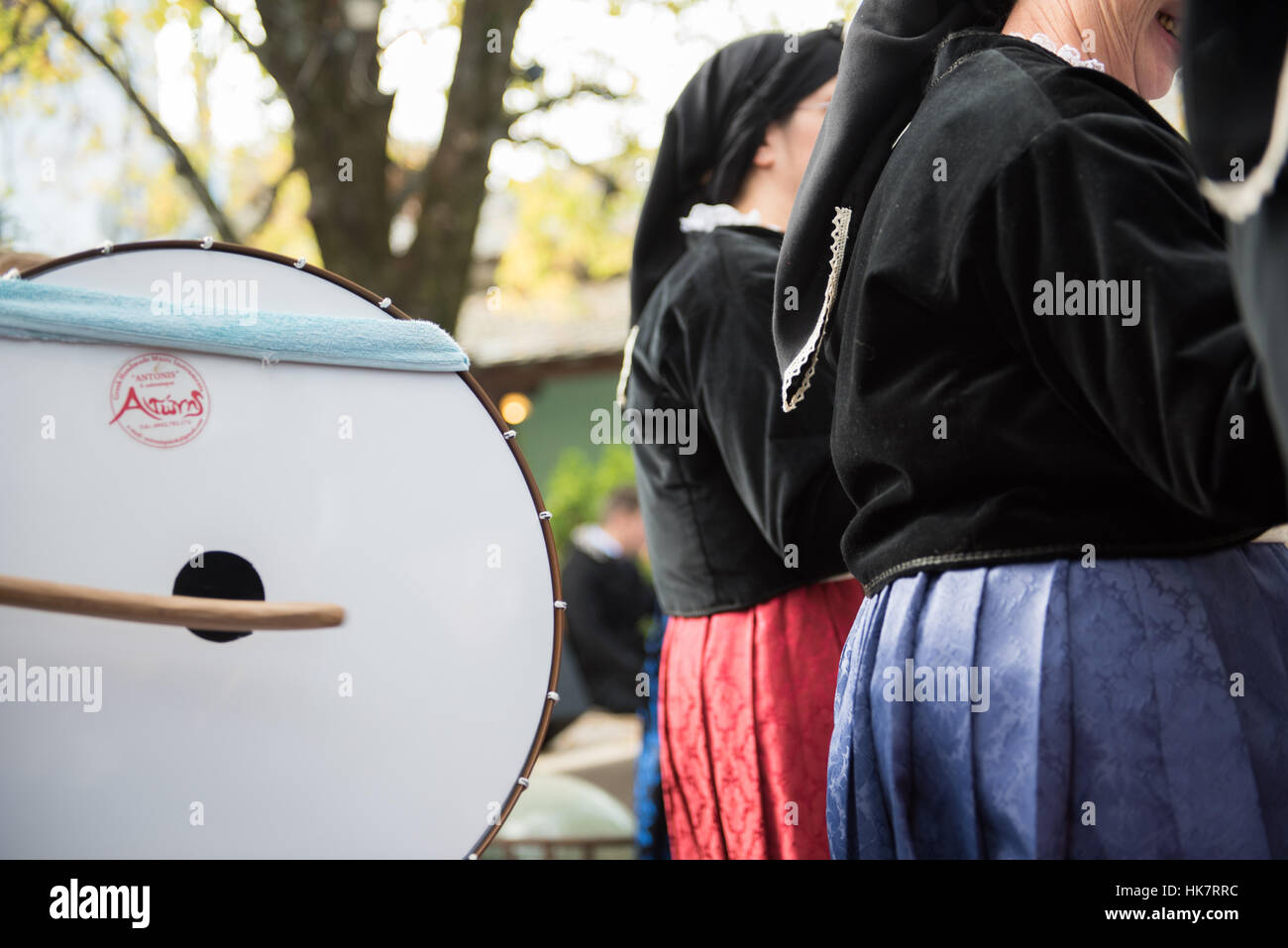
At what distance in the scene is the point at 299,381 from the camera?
1752 mm

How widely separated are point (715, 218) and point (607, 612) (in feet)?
14.5

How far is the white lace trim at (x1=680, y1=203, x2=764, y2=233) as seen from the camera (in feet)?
8.36

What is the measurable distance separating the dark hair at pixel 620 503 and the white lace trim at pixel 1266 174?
640 cm

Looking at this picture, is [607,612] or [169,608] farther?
[607,612]

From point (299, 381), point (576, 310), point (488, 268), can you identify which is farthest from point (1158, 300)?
point (576, 310)

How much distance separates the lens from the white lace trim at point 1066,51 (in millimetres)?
1532

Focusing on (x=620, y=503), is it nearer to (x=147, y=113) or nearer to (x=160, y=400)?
(x=147, y=113)

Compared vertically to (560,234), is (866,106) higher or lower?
lower

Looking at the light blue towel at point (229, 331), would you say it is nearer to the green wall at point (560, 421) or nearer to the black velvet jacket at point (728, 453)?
the black velvet jacket at point (728, 453)

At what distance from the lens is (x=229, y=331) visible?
1.71 m

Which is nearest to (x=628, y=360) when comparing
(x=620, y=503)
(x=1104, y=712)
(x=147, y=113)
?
(x=1104, y=712)

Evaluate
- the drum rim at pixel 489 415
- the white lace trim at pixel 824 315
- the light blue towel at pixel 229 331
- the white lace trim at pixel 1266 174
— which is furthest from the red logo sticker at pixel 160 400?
the white lace trim at pixel 1266 174
